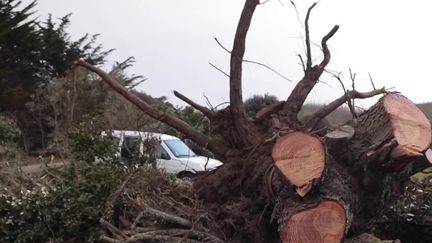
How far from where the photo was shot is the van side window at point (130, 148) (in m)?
7.61

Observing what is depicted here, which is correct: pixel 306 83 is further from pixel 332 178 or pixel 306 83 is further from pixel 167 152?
pixel 167 152

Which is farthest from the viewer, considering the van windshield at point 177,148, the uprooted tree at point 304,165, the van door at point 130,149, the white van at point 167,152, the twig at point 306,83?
the van windshield at point 177,148

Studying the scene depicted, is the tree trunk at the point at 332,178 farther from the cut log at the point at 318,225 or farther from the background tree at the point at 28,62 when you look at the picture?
the background tree at the point at 28,62

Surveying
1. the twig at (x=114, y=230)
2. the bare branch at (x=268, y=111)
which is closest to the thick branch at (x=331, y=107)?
the bare branch at (x=268, y=111)

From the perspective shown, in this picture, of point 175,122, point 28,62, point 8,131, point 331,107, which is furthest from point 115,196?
point 28,62

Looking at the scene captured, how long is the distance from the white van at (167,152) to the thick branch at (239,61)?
694mm

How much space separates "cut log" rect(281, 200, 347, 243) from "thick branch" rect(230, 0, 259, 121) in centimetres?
172

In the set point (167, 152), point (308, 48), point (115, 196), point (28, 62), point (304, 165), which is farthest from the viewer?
point (28, 62)

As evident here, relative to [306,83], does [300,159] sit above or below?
below

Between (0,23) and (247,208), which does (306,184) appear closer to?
(247,208)

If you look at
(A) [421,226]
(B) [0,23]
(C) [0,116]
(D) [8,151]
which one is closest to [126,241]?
(A) [421,226]

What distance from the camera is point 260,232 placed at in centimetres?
575

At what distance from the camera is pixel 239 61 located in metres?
6.66

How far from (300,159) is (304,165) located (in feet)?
0.24
